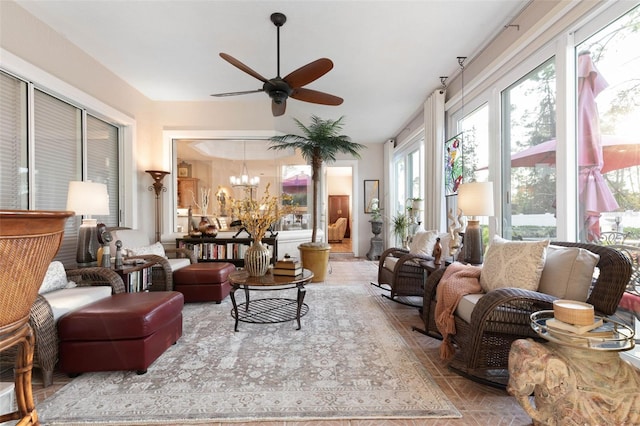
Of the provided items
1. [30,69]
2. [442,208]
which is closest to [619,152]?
[442,208]

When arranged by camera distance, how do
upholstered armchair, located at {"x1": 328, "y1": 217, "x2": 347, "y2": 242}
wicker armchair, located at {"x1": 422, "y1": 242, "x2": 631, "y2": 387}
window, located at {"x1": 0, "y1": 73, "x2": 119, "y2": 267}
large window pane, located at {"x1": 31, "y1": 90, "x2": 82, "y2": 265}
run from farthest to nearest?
upholstered armchair, located at {"x1": 328, "y1": 217, "x2": 347, "y2": 242} < large window pane, located at {"x1": 31, "y1": 90, "x2": 82, "y2": 265} < window, located at {"x1": 0, "y1": 73, "x2": 119, "y2": 267} < wicker armchair, located at {"x1": 422, "y1": 242, "x2": 631, "y2": 387}

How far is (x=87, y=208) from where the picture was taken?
9.32ft

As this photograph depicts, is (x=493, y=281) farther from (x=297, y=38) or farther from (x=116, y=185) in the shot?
(x=116, y=185)

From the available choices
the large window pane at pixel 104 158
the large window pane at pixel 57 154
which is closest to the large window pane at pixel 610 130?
the large window pane at pixel 57 154

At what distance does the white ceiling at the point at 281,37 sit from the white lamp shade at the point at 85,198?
1.60m

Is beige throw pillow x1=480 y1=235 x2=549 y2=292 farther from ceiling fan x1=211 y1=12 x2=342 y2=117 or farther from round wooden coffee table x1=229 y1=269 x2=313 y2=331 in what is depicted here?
ceiling fan x1=211 y1=12 x2=342 y2=117

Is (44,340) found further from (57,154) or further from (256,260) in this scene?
(57,154)

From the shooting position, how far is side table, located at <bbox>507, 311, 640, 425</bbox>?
46.5 inches

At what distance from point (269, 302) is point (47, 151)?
284 centimetres

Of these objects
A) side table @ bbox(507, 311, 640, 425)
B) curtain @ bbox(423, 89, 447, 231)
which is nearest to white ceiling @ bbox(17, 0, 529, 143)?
curtain @ bbox(423, 89, 447, 231)

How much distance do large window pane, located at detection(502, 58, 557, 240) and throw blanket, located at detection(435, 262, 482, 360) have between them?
0.99 meters

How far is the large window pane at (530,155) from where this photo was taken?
8.56ft

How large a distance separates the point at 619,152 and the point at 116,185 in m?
5.48

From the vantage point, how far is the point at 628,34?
1.95 meters
